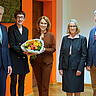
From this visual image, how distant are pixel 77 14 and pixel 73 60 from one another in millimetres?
3039

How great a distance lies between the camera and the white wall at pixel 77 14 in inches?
237

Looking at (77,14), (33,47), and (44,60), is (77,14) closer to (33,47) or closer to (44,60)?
(44,60)

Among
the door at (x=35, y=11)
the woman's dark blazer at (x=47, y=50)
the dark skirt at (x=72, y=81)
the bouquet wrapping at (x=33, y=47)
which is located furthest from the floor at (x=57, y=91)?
the bouquet wrapping at (x=33, y=47)

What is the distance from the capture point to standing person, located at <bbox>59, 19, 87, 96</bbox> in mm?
3438

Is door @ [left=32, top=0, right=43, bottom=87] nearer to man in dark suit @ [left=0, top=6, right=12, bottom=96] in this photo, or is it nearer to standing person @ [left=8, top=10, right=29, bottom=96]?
standing person @ [left=8, top=10, right=29, bottom=96]

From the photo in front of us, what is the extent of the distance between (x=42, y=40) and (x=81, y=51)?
715 millimetres

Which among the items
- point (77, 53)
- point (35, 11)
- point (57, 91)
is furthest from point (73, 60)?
point (35, 11)

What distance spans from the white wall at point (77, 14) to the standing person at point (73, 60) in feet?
8.73

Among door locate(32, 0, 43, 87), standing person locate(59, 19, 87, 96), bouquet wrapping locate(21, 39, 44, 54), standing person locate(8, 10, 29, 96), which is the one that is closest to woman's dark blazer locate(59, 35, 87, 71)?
standing person locate(59, 19, 87, 96)

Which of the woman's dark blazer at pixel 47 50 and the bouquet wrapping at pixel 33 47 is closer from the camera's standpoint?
the bouquet wrapping at pixel 33 47

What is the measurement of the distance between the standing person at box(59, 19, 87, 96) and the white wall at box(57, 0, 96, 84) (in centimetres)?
266

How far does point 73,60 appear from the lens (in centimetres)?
344

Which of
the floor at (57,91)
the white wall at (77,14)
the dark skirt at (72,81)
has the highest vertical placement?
the white wall at (77,14)

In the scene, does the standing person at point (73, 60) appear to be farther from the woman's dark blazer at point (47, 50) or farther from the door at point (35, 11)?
the door at point (35, 11)
